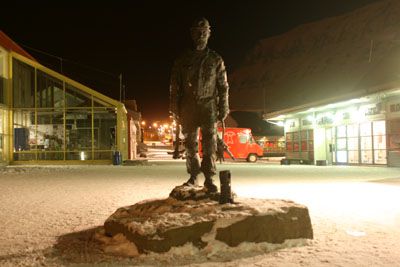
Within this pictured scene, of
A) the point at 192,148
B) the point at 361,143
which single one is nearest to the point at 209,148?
the point at 192,148

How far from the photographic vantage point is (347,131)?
26516 millimetres

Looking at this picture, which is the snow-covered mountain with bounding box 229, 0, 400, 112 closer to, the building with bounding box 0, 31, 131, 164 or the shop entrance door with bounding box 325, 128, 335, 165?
the shop entrance door with bounding box 325, 128, 335, 165

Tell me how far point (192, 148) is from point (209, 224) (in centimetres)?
194

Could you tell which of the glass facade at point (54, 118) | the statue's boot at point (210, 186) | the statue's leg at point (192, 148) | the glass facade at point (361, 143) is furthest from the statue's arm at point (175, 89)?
the glass facade at point (54, 118)

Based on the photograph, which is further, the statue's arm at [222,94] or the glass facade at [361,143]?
the glass facade at [361,143]

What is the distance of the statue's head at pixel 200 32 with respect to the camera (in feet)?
22.5

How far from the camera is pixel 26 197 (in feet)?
35.2

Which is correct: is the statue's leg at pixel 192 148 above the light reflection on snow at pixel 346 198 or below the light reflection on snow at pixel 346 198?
above

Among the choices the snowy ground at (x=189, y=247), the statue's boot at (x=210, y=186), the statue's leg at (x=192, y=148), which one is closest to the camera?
the snowy ground at (x=189, y=247)

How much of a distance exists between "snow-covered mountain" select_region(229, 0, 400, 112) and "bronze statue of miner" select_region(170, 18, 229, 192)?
58261 millimetres

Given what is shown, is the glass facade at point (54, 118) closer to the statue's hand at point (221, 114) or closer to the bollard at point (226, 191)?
the statue's hand at point (221, 114)

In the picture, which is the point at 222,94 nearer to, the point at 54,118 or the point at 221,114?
the point at 221,114

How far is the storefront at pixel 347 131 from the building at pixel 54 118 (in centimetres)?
1213

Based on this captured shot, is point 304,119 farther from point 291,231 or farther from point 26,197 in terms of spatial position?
point 291,231
